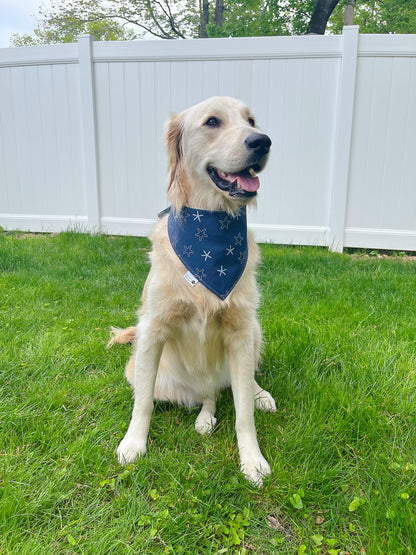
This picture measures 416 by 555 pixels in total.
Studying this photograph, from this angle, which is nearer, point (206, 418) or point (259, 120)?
point (206, 418)

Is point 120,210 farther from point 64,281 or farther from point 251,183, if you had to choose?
point 251,183

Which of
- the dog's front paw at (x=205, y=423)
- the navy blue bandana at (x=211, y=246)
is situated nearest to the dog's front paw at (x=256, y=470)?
the dog's front paw at (x=205, y=423)

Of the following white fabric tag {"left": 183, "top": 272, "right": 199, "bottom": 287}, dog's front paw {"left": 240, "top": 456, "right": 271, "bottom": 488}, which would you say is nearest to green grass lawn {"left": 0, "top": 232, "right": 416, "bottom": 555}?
dog's front paw {"left": 240, "top": 456, "right": 271, "bottom": 488}

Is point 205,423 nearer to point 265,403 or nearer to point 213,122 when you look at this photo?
point 265,403

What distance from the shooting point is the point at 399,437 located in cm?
171

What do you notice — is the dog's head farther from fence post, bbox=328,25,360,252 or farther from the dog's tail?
fence post, bbox=328,25,360,252

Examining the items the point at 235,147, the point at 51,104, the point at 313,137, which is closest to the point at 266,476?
the point at 235,147

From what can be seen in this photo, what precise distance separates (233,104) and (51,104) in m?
4.47

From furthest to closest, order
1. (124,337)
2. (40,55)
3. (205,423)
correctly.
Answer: (40,55), (124,337), (205,423)

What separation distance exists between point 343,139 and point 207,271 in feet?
12.6

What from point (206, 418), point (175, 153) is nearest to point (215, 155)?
point (175, 153)

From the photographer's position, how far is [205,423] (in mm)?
1851

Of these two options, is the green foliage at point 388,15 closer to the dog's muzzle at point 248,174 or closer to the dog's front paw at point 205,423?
the dog's muzzle at point 248,174

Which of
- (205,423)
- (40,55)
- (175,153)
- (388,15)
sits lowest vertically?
(205,423)
